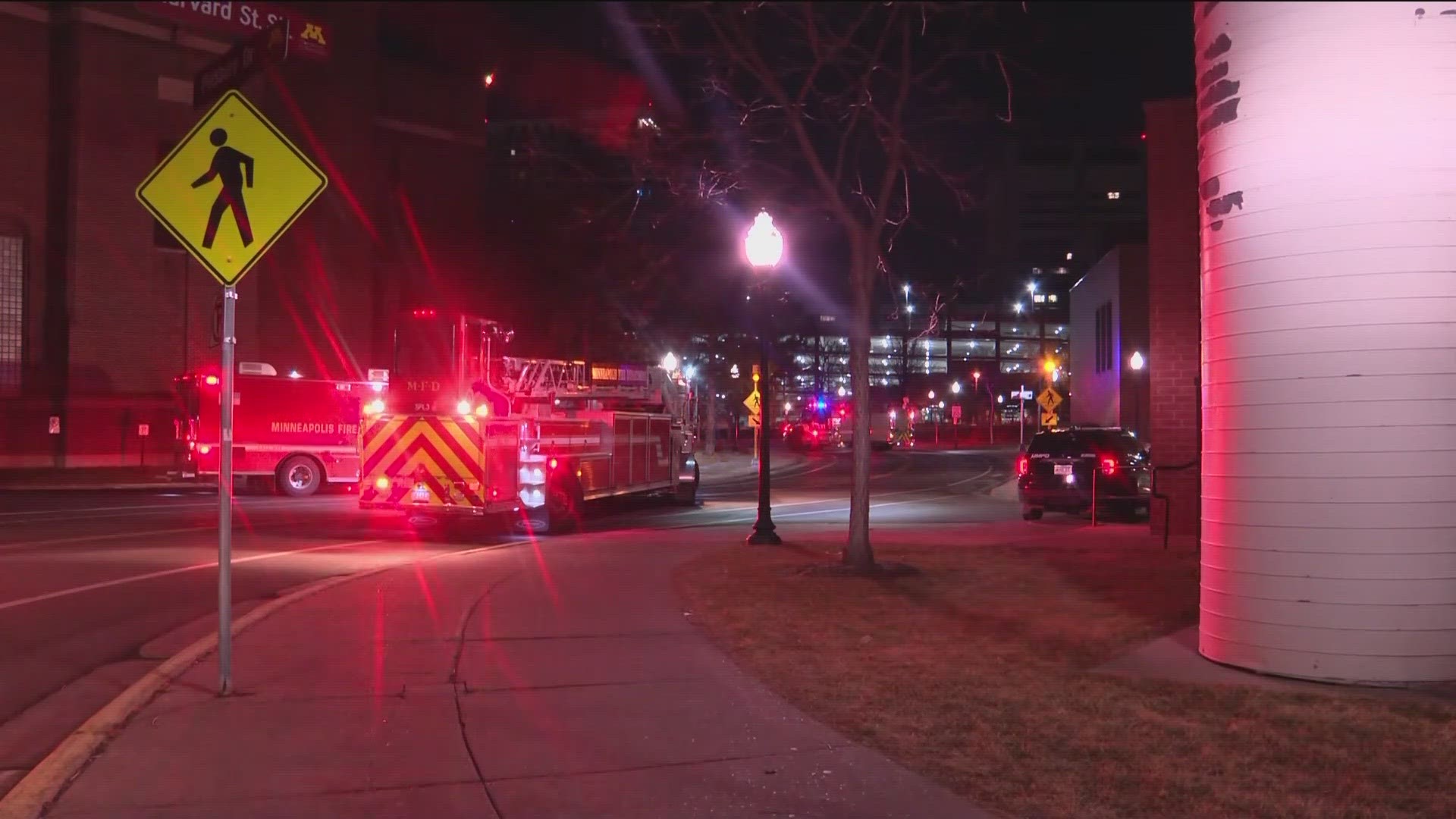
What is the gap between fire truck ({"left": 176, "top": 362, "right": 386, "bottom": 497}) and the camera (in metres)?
28.8

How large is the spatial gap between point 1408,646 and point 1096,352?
171 feet

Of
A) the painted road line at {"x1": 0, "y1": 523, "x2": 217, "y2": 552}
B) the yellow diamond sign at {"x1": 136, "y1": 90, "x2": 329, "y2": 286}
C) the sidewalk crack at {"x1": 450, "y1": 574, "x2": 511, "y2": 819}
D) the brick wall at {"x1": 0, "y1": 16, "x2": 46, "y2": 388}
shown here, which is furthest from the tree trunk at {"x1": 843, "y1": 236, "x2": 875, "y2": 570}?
the brick wall at {"x1": 0, "y1": 16, "x2": 46, "y2": 388}

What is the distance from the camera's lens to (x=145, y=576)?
525 inches

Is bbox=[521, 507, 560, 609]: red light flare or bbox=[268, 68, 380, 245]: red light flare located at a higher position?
bbox=[268, 68, 380, 245]: red light flare

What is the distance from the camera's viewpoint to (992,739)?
6410 mm

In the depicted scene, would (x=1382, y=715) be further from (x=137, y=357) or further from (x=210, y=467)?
(x=137, y=357)

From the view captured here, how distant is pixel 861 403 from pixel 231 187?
23.3ft

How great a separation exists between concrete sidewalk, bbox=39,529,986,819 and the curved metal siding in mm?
3167

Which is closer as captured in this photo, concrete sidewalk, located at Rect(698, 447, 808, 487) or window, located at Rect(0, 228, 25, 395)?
window, located at Rect(0, 228, 25, 395)

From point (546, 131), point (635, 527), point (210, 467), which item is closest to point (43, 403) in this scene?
point (210, 467)

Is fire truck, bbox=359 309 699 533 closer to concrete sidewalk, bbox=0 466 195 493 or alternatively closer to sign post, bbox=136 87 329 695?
sign post, bbox=136 87 329 695

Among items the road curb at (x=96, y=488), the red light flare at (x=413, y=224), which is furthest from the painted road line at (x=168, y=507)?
the red light flare at (x=413, y=224)

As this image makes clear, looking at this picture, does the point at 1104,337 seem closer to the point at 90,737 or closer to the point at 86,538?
the point at 86,538

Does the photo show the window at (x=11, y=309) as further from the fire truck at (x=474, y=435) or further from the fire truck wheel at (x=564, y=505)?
the fire truck wheel at (x=564, y=505)
